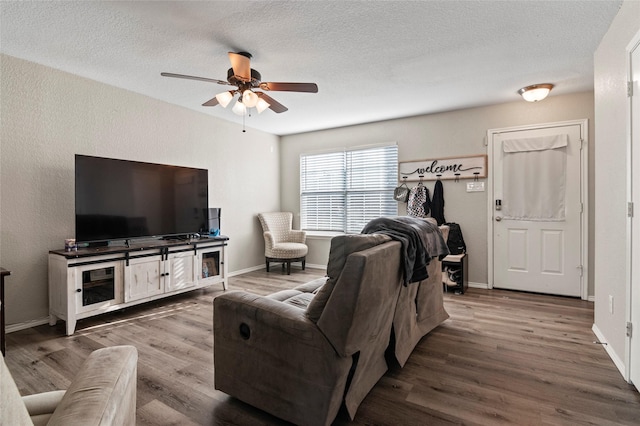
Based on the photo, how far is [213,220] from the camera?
468 cm

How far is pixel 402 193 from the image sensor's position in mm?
4918

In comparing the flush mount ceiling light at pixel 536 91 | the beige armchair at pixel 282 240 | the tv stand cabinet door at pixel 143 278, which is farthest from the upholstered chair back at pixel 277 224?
the flush mount ceiling light at pixel 536 91

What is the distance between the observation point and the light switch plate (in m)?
4.42

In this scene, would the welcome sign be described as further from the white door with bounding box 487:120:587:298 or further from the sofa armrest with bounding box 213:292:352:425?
the sofa armrest with bounding box 213:292:352:425

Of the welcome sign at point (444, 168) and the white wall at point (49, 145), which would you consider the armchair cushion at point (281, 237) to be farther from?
the welcome sign at point (444, 168)

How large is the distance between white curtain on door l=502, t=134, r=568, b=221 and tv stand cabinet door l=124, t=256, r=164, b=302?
4.40 meters

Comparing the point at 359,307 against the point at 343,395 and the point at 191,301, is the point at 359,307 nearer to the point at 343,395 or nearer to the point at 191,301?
the point at 343,395

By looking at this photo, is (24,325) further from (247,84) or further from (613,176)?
(613,176)

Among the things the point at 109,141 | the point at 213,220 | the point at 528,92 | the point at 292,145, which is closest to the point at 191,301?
the point at 213,220

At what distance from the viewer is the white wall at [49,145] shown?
115 inches

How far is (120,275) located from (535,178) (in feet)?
16.4

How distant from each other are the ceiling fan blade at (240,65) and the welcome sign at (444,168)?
2948 millimetres

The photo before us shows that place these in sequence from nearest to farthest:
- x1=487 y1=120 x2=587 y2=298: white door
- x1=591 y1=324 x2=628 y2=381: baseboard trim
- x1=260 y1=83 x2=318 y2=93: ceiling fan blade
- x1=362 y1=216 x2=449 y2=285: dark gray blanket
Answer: x1=362 y1=216 x2=449 y2=285: dark gray blanket, x1=591 y1=324 x2=628 y2=381: baseboard trim, x1=260 y1=83 x2=318 y2=93: ceiling fan blade, x1=487 y1=120 x2=587 y2=298: white door

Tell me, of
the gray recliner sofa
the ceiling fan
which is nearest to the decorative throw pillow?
the gray recliner sofa
